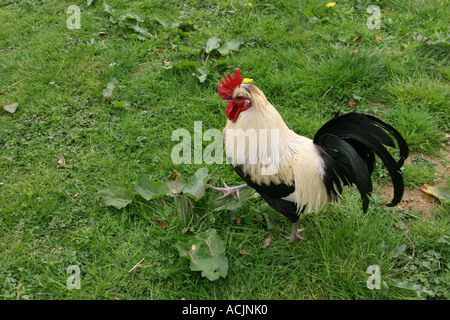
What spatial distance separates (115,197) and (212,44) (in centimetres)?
233

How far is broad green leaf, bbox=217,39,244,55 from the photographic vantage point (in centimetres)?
403

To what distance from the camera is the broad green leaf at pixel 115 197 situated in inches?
109

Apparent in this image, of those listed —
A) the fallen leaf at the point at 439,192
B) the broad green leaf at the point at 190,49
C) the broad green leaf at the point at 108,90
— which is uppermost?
the broad green leaf at the point at 190,49

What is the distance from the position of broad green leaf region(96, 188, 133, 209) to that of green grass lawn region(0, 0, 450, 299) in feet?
0.25

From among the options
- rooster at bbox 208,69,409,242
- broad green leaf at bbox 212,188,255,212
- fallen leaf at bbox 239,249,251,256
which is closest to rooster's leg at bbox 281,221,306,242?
rooster at bbox 208,69,409,242

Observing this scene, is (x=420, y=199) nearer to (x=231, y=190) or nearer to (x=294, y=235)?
(x=294, y=235)

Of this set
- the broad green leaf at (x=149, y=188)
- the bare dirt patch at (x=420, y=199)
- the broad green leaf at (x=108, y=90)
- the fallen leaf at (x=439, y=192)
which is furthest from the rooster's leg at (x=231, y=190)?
the broad green leaf at (x=108, y=90)

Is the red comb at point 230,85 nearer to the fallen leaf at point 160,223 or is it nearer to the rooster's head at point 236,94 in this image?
the rooster's head at point 236,94

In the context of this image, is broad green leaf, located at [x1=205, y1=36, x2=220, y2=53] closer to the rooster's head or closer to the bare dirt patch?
the rooster's head

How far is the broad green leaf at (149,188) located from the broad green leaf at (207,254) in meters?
0.54

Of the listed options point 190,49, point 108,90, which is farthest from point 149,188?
point 190,49

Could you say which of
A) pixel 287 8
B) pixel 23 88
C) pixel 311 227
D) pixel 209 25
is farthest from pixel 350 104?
pixel 23 88
